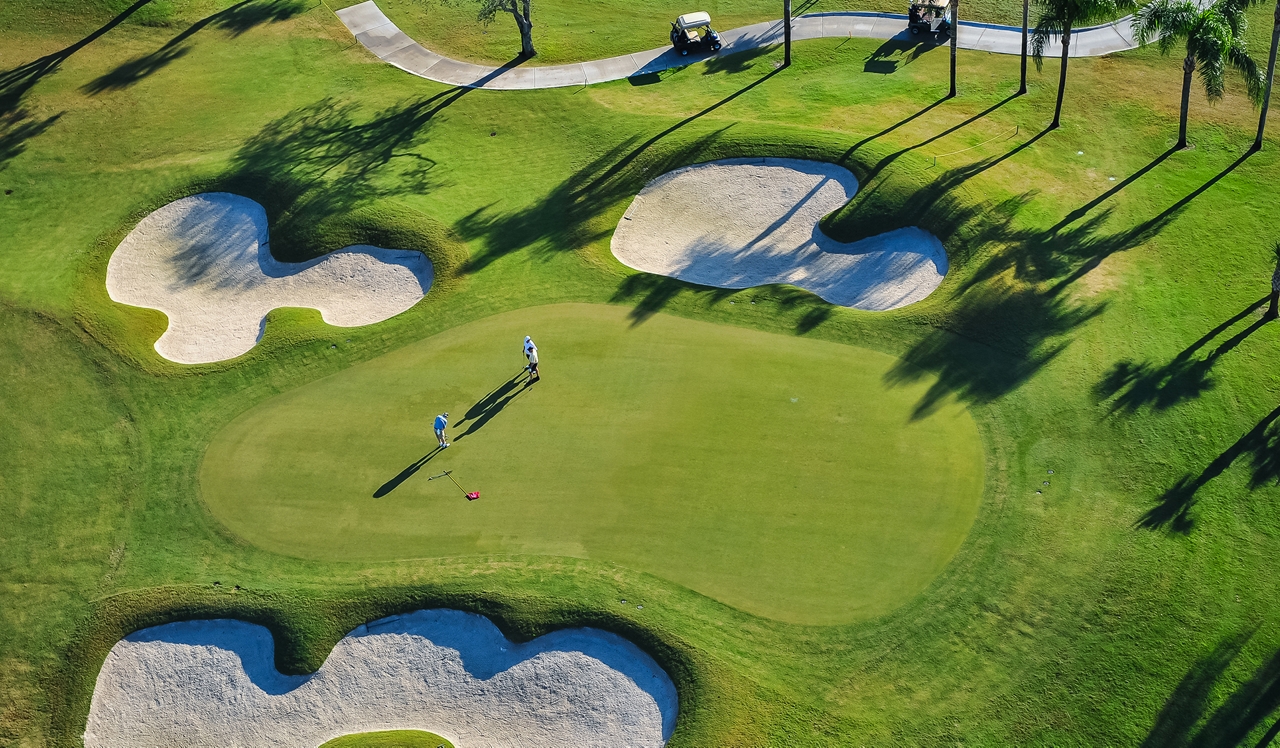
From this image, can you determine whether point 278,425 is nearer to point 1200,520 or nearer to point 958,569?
point 958,569

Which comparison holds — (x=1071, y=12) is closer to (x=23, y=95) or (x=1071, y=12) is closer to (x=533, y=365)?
(x=533, y=365)

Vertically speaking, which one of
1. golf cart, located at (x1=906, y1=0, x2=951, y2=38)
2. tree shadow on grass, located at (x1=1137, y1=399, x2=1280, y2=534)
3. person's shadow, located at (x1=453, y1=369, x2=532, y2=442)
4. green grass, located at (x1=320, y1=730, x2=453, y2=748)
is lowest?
green grass, located at (x1=320, y1=730, x2=453, y2=748)

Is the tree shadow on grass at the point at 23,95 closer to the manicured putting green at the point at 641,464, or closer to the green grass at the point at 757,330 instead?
the green grass at the point at 757,330

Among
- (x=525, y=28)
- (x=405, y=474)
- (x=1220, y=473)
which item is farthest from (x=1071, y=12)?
(x=405, y=474)

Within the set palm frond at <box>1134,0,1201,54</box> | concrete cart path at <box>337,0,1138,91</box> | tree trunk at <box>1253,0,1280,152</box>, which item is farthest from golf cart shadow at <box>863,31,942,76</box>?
tree trunk at <box>1253,0,1280,152</box>

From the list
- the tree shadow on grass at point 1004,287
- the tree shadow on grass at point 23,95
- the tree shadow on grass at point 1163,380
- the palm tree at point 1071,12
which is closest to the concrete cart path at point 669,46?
the palm tree at point 1071,12

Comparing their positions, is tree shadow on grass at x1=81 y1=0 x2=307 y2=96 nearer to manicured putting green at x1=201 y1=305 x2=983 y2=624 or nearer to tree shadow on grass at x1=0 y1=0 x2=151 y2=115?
tree shadow on grass at x1=0 y1=0 x2=151 y2=115

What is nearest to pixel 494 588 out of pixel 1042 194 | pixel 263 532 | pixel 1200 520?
pixel 263 532
